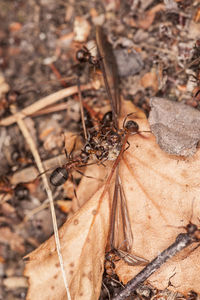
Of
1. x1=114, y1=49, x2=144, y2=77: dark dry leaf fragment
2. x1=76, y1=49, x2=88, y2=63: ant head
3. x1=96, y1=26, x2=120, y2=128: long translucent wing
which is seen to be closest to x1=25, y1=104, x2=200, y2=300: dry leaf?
x1=96, y1=26, x2=120, y2=128: long translucent wing

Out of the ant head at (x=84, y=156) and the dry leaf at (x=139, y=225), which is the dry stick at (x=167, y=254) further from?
the ant head at (x=84, y=156)

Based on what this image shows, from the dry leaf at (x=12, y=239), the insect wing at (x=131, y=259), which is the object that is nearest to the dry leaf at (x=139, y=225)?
the insect wing at (x=131, y=259)

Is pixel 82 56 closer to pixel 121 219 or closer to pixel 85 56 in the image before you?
pixel 85 56

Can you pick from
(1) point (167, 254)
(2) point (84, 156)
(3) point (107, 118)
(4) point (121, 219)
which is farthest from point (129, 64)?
(1) point (167, 254)

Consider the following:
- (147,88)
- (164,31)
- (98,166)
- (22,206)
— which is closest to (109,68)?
(147,88)

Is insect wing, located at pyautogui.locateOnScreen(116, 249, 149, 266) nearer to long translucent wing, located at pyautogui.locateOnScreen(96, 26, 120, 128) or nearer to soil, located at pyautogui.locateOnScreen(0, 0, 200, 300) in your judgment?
soil, located at pyautogui.locateOnScreen(0, 0, 200, 300)

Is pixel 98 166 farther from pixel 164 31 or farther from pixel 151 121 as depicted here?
→ pixel 164 31
